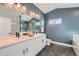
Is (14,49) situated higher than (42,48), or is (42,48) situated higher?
(14,49)

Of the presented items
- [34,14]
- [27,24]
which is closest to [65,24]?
[27,24]

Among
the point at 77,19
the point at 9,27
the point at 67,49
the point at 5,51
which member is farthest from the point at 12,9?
the point at 67,49

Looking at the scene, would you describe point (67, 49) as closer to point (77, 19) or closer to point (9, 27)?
point (77, 19)

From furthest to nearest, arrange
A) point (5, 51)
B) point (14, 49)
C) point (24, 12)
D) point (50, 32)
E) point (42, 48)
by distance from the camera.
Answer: point (42, 48) < point (24, 12) < point (50, 32) < point (14, 49) < point (5, 51)

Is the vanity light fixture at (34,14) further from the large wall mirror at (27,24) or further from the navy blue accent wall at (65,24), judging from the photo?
the navy blue accent wall at (65,24)

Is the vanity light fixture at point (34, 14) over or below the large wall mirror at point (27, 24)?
over

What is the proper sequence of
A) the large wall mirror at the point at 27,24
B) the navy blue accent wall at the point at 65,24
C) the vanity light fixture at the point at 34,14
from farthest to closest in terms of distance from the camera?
1. the vanity light fixture at the point at 34,14
2. the large wall mirror at the point at 27,24
3. the navy blue accent wall at the point at 65,24

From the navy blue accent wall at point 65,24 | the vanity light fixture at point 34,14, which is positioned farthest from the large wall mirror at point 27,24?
the navy blue accent wall at point 65,24

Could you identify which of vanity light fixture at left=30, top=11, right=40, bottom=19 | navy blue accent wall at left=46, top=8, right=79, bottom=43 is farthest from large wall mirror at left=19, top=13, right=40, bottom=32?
Answer: navy blue accent wall at left=46, top=8, right=79, bottom=43

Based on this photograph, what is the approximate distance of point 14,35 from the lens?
185 cm

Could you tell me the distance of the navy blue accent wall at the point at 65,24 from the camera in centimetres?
183

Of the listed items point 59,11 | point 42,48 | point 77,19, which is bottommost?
point 42,48

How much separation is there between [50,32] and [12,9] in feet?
2.92

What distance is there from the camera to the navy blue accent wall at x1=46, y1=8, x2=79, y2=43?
6.02 feet
